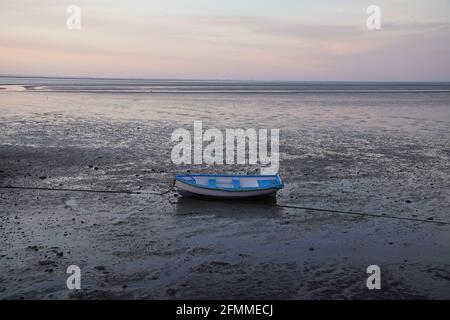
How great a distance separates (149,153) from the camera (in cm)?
2478

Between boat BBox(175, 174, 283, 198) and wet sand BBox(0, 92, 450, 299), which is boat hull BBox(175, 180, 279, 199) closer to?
boat BBox(175, 174, 283, 198)

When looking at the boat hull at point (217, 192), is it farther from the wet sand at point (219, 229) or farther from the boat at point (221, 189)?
the wet sand at point (219, 229)

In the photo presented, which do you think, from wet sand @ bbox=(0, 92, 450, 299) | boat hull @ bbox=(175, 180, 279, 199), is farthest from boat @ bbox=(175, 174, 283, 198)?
wet sand @ bbox=(0, 92, 450, 299)

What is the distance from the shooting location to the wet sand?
1020 centimetres

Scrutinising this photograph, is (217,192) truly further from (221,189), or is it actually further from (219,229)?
(219,229)

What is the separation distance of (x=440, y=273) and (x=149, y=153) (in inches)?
663

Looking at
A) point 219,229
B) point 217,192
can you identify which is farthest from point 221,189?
point 219,229

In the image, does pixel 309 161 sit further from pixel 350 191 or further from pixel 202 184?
pixel 202 184

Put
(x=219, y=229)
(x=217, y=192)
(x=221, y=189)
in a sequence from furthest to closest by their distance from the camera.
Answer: (x=217, y=192) < (x=221, y=189) < (x=219, y=229)

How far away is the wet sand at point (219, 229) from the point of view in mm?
10195

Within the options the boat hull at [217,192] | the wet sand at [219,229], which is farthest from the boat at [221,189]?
the wet sand at [219,229]

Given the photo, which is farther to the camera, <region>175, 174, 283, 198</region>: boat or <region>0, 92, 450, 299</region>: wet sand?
<region>175, 174, 283, 198</region>: boat

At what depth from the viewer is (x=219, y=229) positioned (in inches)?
535
